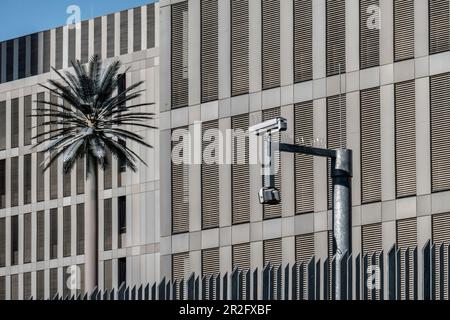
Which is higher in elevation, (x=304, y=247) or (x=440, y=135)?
(x=440, y=135)

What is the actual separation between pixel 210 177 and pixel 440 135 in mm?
11137

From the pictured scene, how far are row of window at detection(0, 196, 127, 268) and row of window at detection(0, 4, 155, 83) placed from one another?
948 cm

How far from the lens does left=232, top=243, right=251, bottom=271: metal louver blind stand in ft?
214

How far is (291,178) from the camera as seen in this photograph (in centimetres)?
6300

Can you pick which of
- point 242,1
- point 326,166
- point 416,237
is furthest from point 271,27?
point 416,237

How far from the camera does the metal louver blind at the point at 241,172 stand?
211 feet

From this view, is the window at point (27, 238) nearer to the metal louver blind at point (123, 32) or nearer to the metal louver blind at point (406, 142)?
the metal louver blind at point (123, 32)

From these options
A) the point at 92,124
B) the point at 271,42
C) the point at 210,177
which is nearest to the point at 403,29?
the point at 271,42

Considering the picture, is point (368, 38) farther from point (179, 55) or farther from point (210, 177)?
point (179, 55)

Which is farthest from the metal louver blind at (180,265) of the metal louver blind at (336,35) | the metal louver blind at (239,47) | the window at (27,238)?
the window at (27,238)

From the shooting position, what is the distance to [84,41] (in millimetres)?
104375

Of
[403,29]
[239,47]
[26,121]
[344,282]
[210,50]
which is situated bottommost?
[344,282]

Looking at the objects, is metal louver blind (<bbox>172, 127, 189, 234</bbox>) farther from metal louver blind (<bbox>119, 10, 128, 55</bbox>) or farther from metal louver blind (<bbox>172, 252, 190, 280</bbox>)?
metal louver blind (<bbox>119, 10, 128, 55</bbox>)

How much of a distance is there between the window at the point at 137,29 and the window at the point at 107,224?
30.8 feet
